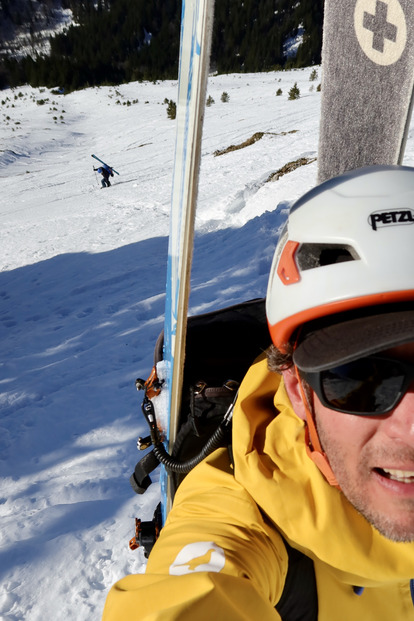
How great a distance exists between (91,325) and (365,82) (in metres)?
3.95

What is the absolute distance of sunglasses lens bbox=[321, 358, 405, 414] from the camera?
1.01m

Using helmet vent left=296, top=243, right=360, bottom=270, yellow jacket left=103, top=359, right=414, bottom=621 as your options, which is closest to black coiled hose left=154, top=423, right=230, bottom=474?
yellow jacket left=103, top=359, right=414, bottom=621

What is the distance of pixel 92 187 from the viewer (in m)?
13.9

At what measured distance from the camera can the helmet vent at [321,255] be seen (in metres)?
1.16

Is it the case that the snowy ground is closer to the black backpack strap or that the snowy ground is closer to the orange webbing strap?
the black backpack strap

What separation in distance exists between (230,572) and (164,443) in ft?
3.36

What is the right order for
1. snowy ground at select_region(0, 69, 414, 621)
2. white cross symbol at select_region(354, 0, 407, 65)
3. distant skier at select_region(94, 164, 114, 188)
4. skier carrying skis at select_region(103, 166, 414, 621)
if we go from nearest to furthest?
1. skier carrying skis at select_region(103, 166, 414, 621)
2. white cross symbol at select_region(354, 0, 407, 65)
3. snowy ground at select_region(0, 69, 414, 621)
4. distant skier at select_region(94, 164, 114, 188)

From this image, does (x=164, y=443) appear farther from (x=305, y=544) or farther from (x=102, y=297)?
(x=102, y=297)

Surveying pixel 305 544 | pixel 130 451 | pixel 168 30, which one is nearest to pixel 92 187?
pixel 130 451

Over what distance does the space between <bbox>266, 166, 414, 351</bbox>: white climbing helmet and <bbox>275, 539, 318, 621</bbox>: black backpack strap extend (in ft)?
1.78

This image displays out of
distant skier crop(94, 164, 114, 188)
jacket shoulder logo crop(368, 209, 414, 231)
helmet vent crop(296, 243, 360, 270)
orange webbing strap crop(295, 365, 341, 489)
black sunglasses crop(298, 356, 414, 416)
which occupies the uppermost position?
jacket shoulder logo crop(368, 209, 414, 231)

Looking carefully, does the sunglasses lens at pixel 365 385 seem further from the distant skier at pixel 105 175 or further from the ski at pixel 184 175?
the distant skier at pixel 105 175

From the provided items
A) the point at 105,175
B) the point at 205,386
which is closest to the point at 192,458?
the point at 205,386

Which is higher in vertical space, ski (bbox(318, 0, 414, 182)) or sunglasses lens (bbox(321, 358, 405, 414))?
ski (bbox(318, 0, 414, 182))
